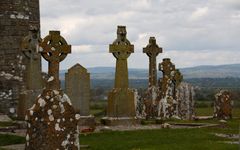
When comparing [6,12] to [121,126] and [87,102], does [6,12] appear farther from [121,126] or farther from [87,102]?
[121,126]

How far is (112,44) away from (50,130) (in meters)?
14.4

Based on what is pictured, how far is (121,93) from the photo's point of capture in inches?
952

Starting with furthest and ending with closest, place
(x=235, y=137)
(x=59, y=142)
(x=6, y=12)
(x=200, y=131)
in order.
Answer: (x=6, y=12) < (x=200, y=131) < (x=235, y=137) < (x=59, y=142)

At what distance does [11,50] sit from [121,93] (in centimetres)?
733

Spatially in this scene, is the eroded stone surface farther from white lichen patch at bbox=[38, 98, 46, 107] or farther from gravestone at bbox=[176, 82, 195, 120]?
white lichen patch at bbox=[38, 98, 46, 107]

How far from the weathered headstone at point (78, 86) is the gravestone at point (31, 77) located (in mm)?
1302

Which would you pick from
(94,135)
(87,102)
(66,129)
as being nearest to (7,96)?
(87,102)

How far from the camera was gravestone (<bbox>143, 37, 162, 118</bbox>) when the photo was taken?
30094 millimetres

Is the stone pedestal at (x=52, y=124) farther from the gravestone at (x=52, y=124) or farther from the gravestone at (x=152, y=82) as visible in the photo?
the gravestone at (x=152, y=82)

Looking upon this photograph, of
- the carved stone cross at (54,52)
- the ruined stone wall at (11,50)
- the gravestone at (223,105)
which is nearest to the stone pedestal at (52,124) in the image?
the carved stone cross at (54,52)

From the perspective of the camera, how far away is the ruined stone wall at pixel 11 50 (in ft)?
93.4

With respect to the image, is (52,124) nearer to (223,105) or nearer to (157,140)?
(157,140)

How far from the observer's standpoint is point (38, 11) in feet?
97.3

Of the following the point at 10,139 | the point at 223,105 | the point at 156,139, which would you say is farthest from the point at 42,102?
the point at 223,105
